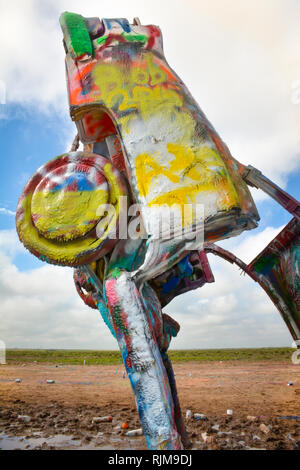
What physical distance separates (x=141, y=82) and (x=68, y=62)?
883 millimetres

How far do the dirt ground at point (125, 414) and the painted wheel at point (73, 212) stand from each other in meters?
3.01

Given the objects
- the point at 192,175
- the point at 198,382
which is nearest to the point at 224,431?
the point at 192,175

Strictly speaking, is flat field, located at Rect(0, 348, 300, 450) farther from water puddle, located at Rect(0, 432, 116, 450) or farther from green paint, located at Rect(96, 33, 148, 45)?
green paint, located at Rect(96, 33, 148, 45)

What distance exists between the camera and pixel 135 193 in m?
3.13

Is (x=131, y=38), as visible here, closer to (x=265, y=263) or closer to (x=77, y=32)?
(x=77, y=32)

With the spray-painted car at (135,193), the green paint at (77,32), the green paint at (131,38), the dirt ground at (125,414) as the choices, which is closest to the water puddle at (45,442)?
the dirt ground at (125,414)

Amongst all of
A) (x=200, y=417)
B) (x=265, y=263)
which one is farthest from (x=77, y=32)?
(x=200, y=417)

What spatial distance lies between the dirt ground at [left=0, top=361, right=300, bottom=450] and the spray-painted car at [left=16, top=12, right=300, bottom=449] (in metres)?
2.44

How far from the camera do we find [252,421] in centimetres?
618

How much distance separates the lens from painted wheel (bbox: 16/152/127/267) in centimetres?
314

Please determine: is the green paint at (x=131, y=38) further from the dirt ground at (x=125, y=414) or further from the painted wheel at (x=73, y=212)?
the dirt ground at (x=125, y=414)

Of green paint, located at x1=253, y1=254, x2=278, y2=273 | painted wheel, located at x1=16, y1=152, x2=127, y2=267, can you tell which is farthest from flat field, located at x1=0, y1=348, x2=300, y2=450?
painted wheel, located at x1=16, y1=152, x2=127, y2=267
